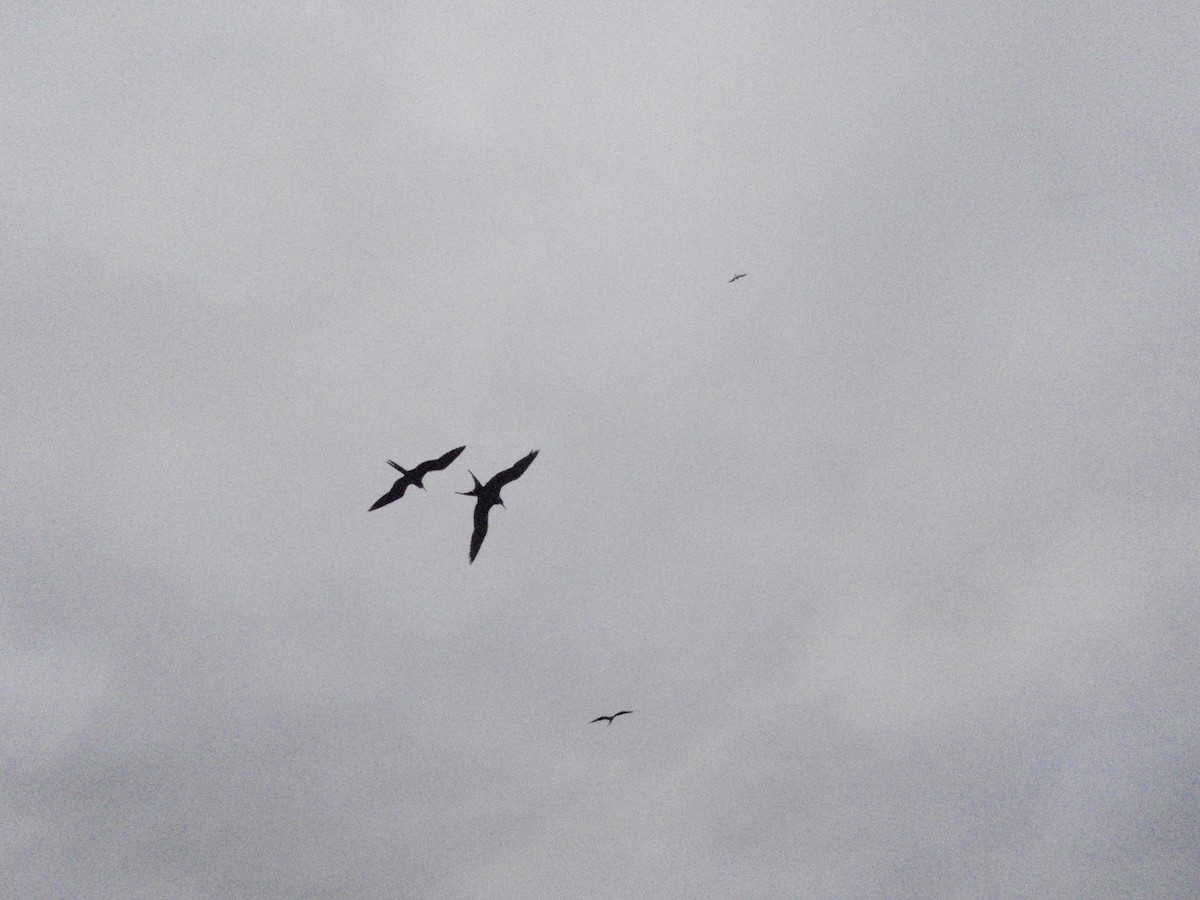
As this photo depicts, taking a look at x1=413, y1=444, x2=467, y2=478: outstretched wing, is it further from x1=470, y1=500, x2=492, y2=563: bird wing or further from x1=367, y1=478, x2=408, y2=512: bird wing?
x1=470, y1=500, x2=492, y2=563: bird wing

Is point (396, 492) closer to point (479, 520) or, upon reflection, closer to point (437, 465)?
point (437, 465)

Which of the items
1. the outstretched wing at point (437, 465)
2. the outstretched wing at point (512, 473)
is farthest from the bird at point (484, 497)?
the outstretched wing at point (437, 465)

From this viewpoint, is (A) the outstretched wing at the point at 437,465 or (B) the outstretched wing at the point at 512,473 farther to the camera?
(B) the outstretched wing at the point at 512,473

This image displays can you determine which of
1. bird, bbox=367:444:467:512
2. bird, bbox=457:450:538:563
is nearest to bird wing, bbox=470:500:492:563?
bird, bbox=457:450:538:563

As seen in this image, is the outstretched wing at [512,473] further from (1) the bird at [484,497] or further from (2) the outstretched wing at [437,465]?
(2) the outstretched wing at [437,465]

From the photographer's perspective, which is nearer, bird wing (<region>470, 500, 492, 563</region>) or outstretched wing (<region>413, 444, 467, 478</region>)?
outstretched wing (<region>413, 444, 467, 478</region>)

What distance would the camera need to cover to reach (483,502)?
136ft

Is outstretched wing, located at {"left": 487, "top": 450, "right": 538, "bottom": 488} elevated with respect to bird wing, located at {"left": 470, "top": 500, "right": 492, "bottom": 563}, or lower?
elevated

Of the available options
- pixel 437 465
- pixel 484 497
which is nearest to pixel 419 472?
pixel 437 465

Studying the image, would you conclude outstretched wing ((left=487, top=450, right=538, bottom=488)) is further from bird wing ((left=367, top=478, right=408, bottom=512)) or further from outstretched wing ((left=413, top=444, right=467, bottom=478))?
bird wing ((left=367, top=478, right=408, bottom=512))

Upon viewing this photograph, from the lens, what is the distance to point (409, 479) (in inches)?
1549

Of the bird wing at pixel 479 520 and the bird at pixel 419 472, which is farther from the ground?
the bird at pixel 419 472

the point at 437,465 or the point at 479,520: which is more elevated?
the point at 437,465

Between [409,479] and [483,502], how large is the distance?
440cm
